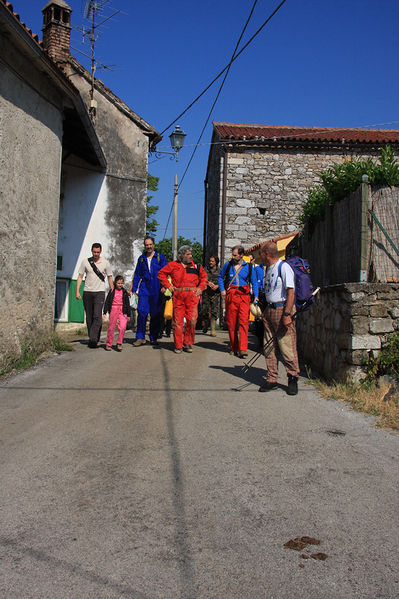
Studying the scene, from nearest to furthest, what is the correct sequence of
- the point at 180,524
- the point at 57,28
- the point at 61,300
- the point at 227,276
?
the point at 180,524, the point at 227,276, the point at 57,28, the point at 61,300

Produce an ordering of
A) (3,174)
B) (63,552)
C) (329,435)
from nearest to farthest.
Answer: (63,552) < (329,435) < (3,174)

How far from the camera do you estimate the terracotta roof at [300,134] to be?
1900cm

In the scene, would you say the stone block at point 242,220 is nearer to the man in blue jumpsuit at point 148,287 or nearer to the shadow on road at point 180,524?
the man in blue jumpsuit at point 148,287

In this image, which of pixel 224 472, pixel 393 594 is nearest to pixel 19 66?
pixel 224 472

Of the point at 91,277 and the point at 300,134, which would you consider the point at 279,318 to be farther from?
the point at 300,134

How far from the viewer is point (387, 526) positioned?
2920 millimetres

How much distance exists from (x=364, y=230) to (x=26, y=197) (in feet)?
15.1

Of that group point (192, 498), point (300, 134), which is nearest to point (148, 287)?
point (192, 498)

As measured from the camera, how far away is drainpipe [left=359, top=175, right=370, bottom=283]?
21.4 feet

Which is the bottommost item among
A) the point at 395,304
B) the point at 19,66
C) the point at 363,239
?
the point at 395,304

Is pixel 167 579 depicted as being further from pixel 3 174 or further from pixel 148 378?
pixel 3 174

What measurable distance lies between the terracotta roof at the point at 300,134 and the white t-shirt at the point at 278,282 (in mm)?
13349

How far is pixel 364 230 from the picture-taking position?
21.6 ft

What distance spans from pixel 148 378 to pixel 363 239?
3200 mm
